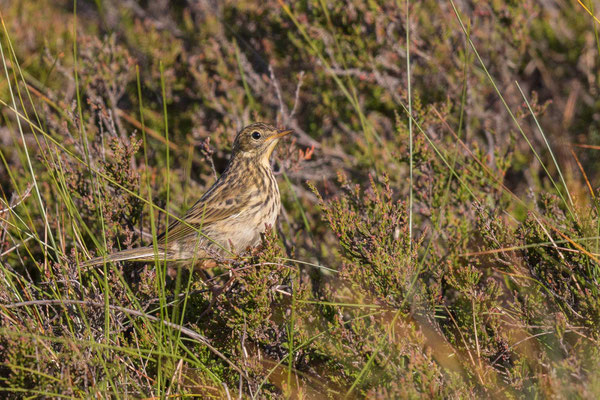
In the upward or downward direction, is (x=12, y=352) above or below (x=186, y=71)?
below

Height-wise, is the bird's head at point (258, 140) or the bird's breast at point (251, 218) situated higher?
the bird's head at point (258, 140)

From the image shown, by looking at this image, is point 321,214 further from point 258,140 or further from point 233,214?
point 258,140

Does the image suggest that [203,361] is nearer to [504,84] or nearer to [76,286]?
[76,286]

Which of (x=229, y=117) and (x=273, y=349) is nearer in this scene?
(x=273, y=349)

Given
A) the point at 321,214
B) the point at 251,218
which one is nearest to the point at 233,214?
the point at 251,218

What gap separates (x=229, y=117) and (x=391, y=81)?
1652 mm

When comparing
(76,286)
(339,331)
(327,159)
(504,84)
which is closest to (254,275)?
(339,331)

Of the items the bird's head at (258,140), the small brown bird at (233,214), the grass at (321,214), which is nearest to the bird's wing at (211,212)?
the small brown bird at (233,214)

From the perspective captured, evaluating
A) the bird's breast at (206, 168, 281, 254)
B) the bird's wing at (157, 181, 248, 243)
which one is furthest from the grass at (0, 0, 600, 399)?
the bird's breast at (206, 168, 281, 254)

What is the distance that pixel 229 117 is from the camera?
6.44 m

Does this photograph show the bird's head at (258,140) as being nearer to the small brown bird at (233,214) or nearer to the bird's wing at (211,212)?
the small brown bird at (233,214)

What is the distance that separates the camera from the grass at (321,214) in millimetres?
3436

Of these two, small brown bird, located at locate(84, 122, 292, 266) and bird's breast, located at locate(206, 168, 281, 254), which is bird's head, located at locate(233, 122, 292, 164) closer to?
small brown bird, located at locate(84, 122, 292, 266)

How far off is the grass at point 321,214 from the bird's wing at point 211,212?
0.56 feet
